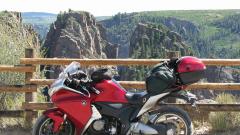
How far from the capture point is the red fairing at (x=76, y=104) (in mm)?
6344

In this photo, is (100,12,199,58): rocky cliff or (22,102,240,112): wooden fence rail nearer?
(22,102,240,112): wooden fence rail

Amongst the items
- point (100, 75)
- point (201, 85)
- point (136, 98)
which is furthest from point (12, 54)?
point (136, 98)

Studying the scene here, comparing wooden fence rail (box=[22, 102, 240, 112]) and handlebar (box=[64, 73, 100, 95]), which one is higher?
handlebar (box=[64, 73, 100, 95])

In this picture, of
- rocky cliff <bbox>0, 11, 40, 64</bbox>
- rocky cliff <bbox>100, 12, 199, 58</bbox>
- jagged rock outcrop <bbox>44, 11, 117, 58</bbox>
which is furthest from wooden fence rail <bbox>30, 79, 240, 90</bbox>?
rocky cliff <bbox>100, 12, 199, 58</bbox>

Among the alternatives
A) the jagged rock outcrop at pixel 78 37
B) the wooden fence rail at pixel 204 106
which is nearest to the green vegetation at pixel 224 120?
the wooden fence rail at pixel 204 106

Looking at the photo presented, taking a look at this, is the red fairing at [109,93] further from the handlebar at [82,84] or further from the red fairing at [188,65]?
the red fairing at [188,65]

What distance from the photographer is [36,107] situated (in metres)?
8.38

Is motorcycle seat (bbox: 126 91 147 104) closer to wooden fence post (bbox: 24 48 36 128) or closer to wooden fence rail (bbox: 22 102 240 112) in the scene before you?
wooden fence rail (bbox: 22 102 240 112)

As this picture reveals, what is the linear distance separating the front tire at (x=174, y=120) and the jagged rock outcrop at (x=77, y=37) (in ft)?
185

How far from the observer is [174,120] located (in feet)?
21.2

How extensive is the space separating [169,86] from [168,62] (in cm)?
35

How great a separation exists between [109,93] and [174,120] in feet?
2.72

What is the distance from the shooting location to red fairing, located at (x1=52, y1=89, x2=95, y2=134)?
634 cm

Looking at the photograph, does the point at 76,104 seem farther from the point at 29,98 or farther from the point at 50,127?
the point at 29,98
